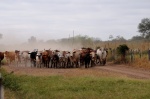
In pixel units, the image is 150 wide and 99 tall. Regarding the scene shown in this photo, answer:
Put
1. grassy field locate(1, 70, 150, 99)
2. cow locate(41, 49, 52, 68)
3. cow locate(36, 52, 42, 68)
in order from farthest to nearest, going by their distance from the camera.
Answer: cow locate(36, 52, 42, 68) → cow locate(41, 49, 52, 68) → grassy field locate(1, 70, 150, 99)

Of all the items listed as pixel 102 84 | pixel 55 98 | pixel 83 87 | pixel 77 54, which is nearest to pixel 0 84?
pixel 55 98

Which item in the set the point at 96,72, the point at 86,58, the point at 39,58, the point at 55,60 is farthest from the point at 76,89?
the point at 39,58

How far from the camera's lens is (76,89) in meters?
16.8

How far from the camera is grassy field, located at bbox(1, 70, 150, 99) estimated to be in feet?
50.0

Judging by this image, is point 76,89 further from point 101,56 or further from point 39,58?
point 101,56

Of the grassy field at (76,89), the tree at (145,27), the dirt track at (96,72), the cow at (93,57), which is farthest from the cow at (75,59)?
the tree at (145,27)

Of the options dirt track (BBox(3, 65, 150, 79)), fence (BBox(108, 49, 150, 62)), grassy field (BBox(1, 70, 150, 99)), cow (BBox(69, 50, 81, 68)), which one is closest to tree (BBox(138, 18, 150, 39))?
fence (BBox(108, 49, 150, 62))

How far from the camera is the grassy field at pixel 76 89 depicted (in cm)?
1525

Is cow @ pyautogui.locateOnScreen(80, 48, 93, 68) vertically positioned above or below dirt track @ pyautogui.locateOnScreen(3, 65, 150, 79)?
above

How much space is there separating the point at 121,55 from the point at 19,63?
12833mm

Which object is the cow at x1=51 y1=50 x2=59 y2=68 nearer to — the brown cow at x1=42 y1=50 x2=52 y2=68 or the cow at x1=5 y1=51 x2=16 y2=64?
the brown cow at x1=42 y1=50 x2=52 y2=68

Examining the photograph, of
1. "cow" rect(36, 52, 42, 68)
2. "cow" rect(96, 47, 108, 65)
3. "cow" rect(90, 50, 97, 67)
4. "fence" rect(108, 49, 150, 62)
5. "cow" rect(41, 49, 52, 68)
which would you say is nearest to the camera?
"fence" rect(108, 49, 150, 62)

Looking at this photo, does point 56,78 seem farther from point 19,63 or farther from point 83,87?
point 19,63

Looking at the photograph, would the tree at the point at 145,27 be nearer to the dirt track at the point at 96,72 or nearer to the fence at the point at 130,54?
the fence at the point at 130,54
